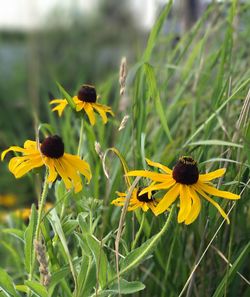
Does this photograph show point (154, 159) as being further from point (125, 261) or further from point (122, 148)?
point (125, 261)

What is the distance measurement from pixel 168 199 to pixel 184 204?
0.08 ft

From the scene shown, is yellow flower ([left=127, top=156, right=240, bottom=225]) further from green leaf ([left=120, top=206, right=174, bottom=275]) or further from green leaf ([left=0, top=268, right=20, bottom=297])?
green leaf ([left=0, top=268, right=20, bottom=297])

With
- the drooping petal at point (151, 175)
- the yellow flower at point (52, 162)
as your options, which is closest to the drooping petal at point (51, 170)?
the yellow flower at point (52, 162)

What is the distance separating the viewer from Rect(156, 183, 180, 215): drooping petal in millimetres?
841

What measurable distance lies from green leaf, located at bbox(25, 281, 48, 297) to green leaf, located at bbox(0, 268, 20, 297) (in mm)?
73

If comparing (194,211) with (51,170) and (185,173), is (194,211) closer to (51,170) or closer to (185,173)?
(185,173)

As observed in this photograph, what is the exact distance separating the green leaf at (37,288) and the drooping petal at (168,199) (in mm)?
192

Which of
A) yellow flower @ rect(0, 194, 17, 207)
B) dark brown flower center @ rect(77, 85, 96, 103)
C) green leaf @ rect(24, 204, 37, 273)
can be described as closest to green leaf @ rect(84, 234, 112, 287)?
green leaf @ rect(24, 204, 37, 273)

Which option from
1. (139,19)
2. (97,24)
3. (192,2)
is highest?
(139,19)

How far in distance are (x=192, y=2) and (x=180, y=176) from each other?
276 cm

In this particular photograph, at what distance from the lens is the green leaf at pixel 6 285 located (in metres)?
0.94

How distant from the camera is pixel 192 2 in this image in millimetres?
3492

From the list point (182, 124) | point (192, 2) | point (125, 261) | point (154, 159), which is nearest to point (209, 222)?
point (125, 261)

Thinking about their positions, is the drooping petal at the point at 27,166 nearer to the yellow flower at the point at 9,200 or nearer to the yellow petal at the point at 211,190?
the yellow petal at the point at 211,190
